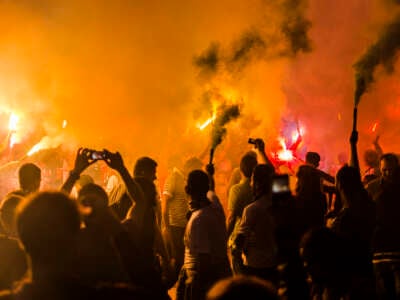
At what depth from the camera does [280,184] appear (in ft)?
10.8

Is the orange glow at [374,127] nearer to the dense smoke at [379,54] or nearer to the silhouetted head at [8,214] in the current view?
the dense smoke at [379,54]

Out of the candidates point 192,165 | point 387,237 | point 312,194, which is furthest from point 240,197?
point 387,237


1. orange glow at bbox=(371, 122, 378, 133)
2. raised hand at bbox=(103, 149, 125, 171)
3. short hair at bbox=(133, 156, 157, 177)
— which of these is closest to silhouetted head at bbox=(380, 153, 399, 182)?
short hair at bbox=(133, 156, 157, 177)

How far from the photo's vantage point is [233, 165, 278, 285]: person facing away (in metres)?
5.20

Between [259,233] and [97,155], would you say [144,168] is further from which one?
[97,155]

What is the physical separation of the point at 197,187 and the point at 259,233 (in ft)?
2.03

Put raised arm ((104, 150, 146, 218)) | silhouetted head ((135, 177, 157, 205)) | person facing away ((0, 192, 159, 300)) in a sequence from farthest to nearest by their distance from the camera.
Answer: silhouetted head ((135, 177, 157, 205)) < raised arm ((104, 150, 146, 218)) < person facing away ((0, 192, 159, 300))

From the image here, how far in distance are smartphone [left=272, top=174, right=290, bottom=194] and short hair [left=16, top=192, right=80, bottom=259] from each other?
1117 mm

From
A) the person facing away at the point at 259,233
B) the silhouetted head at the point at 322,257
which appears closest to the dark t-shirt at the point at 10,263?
the silhouetted head at the point at 322,257

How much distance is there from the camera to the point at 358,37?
62.2ft

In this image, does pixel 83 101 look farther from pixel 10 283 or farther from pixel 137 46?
pixel 10 283

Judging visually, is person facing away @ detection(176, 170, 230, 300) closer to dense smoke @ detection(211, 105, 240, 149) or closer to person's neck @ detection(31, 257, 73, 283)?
dense smoke @ detection(211, 105, 240, 149)

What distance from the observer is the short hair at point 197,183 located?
5152 mm

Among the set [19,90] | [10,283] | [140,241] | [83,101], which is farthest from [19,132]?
[10,283]
